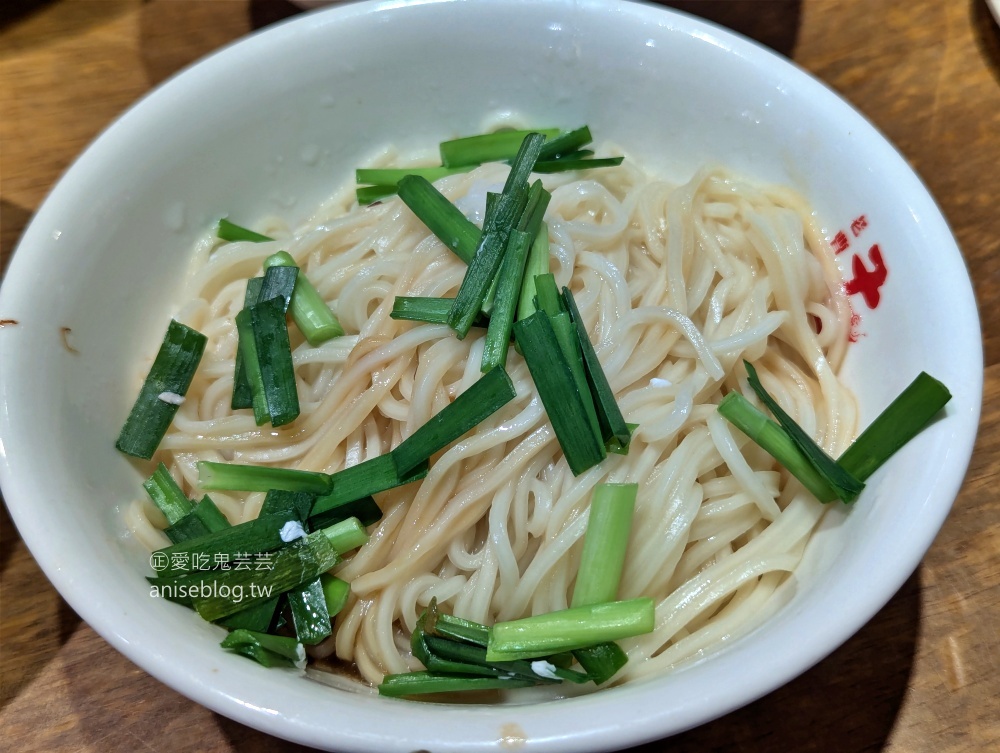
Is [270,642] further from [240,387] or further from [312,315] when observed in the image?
[312,315]

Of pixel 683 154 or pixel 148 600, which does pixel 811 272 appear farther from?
pixel 148 600

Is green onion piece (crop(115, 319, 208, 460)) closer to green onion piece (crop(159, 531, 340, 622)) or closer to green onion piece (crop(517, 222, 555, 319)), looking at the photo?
green onion piece (crop(159, 531, 340, 622))

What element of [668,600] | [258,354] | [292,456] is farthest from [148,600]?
[668,600]

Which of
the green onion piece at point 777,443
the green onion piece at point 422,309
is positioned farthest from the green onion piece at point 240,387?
the green onion piece at point 777,443

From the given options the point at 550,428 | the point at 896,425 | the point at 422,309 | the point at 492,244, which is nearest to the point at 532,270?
the point at 492,244

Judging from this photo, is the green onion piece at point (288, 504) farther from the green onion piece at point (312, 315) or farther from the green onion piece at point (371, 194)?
the green onion piece at point (371, 194)

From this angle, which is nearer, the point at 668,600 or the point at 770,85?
the point at 668,600
